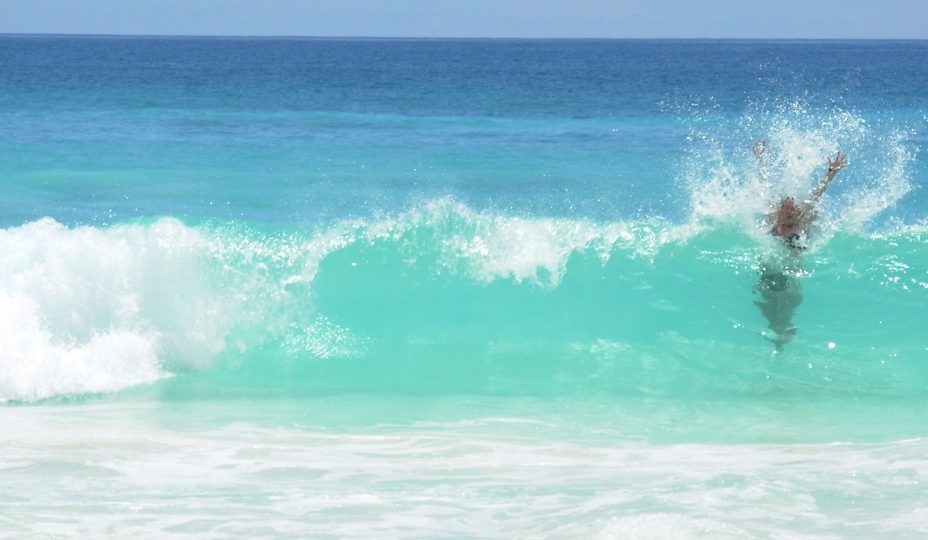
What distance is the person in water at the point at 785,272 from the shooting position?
11508 mm

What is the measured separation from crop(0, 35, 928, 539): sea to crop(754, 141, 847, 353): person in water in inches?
1.7

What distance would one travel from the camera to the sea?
688cm

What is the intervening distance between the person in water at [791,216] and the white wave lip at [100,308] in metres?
5.47

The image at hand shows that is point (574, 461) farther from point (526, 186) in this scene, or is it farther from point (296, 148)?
point (296, 148)

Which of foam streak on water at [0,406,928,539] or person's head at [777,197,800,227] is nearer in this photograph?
foam streak on water at [0,406,928,539]

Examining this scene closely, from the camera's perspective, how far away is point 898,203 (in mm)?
17453

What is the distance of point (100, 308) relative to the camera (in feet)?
35.7

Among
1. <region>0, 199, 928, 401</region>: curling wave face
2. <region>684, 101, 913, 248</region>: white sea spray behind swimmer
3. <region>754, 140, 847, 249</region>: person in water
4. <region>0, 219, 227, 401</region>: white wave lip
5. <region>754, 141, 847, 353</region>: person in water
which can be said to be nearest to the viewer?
<region>0, 219, 227, 401</region>: white wave lip

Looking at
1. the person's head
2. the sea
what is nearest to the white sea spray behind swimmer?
the sea

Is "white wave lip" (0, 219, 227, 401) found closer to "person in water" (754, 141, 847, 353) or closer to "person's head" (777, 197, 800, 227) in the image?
"person in water" (754, 141, 847, 353)

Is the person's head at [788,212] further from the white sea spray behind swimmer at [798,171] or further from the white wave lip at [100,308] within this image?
the white wave lip at [100,308]

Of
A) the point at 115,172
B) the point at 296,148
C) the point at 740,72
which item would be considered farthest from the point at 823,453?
the point at 740,72

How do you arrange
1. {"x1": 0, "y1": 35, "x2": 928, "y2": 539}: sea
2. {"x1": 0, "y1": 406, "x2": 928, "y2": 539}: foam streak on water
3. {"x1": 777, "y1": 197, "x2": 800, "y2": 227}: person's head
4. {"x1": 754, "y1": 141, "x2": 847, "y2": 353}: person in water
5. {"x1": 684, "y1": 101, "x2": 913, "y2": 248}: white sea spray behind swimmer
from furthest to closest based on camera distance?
{"x1": 684, "y1": 101, "x2": 913, "y2": 248}: white sea spray behind swimmer, {"x1": 777, "y1": 197, "x2": 800, "y2": 227}: person's head, {"x1": 754, "y1": 141, "x2": 847, "y2": 353}: person in water, {"x1": 0, "y1": 35, "x2": 928, "y2": 539}: sea, {"x1": 0, "y1": 406, "x2": 928, "y2": 539}: foam streak on water

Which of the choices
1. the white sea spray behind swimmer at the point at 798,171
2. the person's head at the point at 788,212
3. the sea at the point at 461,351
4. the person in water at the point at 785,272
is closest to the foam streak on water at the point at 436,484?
the sea at the point at 461,351
